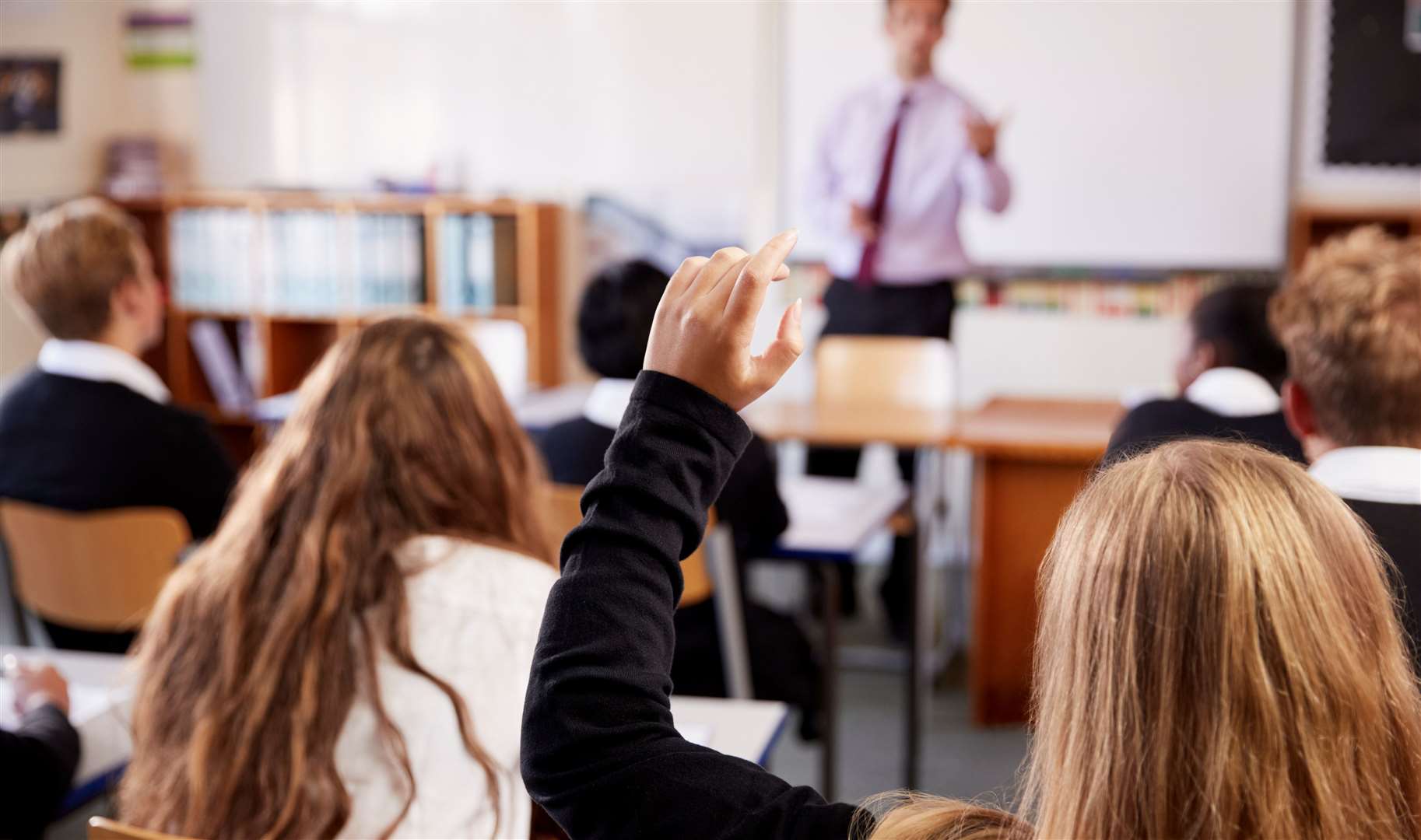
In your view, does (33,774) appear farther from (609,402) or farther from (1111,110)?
(1111,110)

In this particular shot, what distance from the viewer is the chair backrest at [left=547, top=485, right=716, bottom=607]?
2.31 m

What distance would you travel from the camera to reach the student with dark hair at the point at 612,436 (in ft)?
8.26

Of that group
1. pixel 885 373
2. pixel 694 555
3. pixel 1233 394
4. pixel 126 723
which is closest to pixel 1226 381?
pixel 1233 394

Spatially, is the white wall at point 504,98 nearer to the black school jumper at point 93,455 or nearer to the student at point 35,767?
the black school jumper at point 93,455

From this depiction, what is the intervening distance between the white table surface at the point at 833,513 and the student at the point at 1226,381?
61 centimetres

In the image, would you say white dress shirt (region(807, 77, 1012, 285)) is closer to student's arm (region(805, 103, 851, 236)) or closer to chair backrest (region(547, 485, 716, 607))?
student's arm (region(805, 103, 851, 236))

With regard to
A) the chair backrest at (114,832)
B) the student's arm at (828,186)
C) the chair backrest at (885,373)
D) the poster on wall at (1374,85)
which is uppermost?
the poster on wall at (1374,85)

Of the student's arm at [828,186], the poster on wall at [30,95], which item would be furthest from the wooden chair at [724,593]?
the poster on wall at [30,95]

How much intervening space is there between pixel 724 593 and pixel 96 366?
1309mm

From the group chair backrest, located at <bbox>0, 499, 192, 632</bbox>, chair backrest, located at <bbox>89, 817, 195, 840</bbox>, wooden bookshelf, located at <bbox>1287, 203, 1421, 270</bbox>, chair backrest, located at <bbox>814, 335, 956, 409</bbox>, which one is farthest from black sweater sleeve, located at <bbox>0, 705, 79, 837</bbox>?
wooden bookshelf, located at <bbox>1287, 203, 1421, 270</bbox>

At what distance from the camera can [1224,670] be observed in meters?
0.60

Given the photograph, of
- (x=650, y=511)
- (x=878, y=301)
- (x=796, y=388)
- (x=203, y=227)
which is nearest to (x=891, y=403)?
(x=878, y=301)

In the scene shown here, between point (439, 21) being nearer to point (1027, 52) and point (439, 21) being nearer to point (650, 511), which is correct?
point (1027, 52)

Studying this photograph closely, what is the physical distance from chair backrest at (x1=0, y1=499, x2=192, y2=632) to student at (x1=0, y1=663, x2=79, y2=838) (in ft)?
2.56
